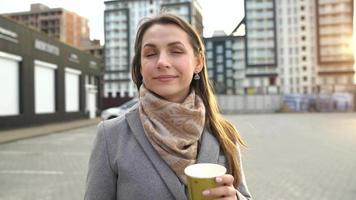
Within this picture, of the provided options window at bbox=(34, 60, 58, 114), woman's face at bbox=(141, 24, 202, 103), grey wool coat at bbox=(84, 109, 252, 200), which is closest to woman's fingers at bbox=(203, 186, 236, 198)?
grey wool coat at bbox=(84, 109, 252, 200)

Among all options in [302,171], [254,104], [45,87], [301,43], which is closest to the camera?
[302,171]

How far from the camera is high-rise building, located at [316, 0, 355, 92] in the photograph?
8200 cm

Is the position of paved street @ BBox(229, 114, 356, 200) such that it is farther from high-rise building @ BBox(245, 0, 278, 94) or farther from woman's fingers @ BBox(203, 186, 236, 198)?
high-rise building @ BBox(245, 0, 278, 94)

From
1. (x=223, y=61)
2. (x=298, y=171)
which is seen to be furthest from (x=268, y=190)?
(x=223, y=61)

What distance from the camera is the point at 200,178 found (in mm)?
1233

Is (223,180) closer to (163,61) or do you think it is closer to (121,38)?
(163,61)

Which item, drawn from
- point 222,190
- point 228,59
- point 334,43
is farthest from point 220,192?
point 228,59

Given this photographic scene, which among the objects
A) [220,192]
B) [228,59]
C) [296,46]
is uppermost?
[296,46]

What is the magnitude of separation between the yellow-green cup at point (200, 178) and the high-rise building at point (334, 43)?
85.3m

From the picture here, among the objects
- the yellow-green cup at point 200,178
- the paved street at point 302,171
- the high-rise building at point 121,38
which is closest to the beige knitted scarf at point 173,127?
the yellow-green cup at point 200,178

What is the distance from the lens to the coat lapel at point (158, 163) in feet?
4.90

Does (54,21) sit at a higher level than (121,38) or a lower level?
higher

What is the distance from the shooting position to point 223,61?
97.4 metres

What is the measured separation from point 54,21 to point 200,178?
124 metres
